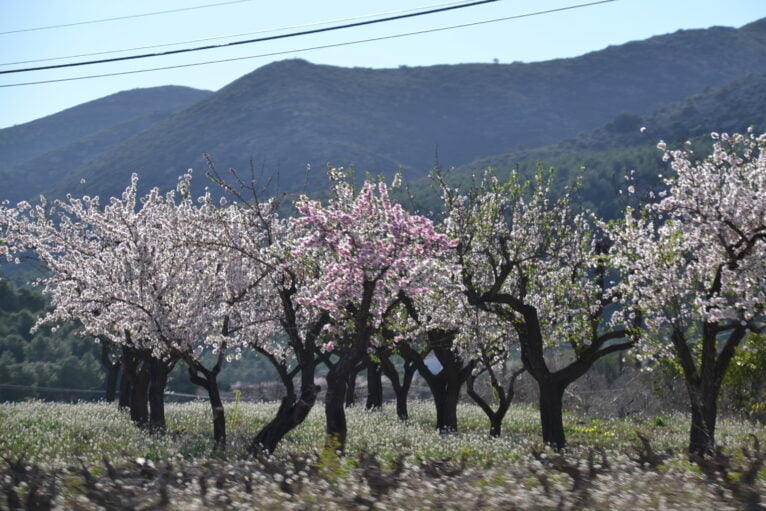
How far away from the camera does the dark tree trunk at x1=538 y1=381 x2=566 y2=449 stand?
67.1 feet

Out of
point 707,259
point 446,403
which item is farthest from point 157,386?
point 707,259

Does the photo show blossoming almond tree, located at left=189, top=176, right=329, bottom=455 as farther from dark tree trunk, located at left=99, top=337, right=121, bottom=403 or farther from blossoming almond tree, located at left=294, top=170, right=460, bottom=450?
dark tree trunk, located at left=99, top=337, right=121, bottom=403

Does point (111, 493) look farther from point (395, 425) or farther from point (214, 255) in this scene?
point (395, 425)

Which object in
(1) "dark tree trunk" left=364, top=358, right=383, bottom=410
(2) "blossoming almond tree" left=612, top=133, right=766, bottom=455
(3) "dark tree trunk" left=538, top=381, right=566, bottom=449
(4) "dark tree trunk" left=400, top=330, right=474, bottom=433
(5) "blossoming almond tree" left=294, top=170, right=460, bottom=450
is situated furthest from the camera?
(1) "dark tree trunk" left=364, top=358, right=383, bottom=410

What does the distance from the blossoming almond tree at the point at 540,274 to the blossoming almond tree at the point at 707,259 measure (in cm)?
146

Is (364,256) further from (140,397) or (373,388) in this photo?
(373,388)

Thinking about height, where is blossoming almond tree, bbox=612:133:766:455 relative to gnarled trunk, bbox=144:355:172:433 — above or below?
above

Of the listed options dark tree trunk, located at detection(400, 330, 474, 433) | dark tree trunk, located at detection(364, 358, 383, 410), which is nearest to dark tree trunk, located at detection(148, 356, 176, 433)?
dark tree trunk, located at detection(400, 330, 474, 433)

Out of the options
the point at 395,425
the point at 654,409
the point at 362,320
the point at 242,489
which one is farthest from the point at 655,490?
the point at 654,409

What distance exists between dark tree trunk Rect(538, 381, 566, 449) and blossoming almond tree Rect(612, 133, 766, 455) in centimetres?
267

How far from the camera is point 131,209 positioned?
941 inches

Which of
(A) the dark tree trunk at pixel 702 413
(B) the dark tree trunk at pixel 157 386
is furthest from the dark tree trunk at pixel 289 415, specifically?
(A) the dark tree trunk at pixel 702 413

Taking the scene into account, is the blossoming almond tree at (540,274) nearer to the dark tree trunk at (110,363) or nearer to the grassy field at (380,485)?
the grassy field at (380,485)

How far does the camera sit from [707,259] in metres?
17.5
